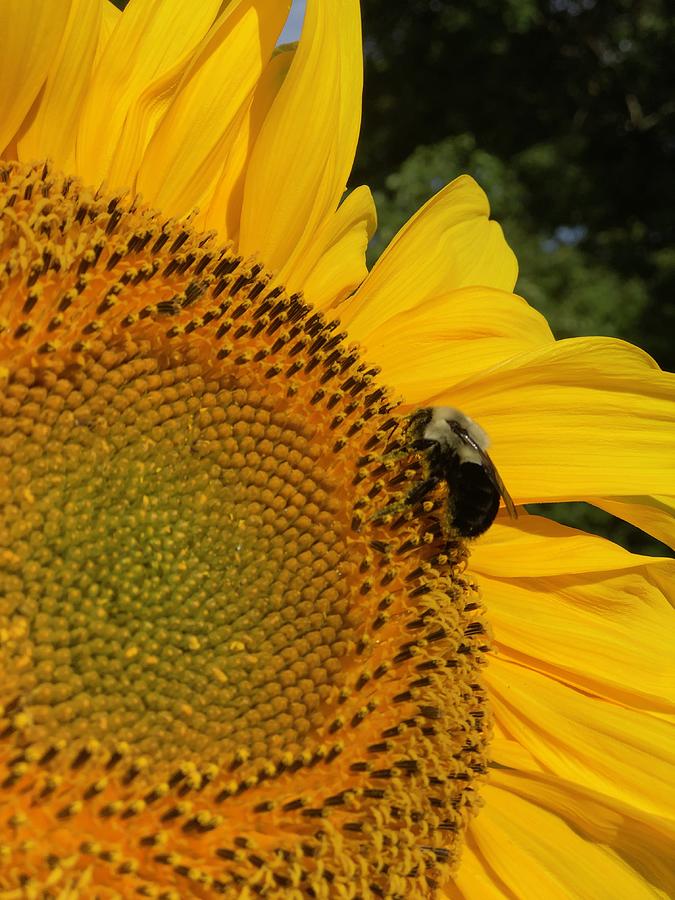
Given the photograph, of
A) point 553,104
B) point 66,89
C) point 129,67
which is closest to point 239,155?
point 129,67

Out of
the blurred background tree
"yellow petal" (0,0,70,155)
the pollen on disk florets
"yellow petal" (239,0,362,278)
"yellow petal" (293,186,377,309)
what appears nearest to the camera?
the pollen on disk florets

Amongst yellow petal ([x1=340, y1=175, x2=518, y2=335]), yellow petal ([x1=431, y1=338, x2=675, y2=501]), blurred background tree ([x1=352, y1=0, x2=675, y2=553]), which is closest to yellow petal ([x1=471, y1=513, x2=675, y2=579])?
yellow petal ([x1=431, y1=338, x2=675, y2=501])

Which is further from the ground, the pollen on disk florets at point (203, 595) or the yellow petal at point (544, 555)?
the yellow petal at point (544, 555)

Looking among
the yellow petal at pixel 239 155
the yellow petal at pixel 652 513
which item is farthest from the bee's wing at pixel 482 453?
the yellow petal at pixel 239 155

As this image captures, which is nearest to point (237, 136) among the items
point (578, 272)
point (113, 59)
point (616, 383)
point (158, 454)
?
point (113, 59)

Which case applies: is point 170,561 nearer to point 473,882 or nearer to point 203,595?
point 203,595

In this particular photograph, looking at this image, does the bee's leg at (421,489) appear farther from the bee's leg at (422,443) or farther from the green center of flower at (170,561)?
the green center of flower at (170,561)

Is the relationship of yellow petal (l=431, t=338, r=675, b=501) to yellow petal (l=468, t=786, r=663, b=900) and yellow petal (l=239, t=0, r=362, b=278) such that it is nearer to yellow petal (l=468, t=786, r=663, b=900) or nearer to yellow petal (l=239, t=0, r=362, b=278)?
yellow petal (l=239, t=0, r=362, b=278)
